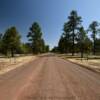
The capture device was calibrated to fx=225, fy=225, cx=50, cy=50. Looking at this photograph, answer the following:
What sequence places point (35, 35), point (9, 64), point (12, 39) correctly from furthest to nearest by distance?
1. point (35, 35)
2. point (12, 39)
3. point (9, 64)

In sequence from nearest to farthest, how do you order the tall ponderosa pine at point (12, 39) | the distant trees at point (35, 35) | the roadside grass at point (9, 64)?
the roadside grass at point (9, 64) → the tall ponderosa pine at point (12, 39) → the distant trees at point (35, 35)

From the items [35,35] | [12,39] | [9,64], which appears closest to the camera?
[9,64]

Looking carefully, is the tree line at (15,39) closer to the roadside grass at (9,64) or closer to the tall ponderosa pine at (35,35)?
the tall ponderosa pine at (35,35)

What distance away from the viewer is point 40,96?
891 cm

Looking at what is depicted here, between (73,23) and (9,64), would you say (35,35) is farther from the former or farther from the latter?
(9,64)

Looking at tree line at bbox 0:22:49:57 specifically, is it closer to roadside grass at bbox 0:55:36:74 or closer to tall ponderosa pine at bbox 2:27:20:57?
tall ponderosa pine at bbox 2:27:20:57

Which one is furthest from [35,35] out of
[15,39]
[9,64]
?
[9,64]

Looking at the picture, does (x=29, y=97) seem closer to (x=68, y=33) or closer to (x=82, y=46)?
(x=82, y=46)

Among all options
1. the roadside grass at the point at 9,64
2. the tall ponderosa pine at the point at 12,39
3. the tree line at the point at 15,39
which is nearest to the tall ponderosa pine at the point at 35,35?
the tree line at the point at 15,39

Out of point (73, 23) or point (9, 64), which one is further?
point (73, 23)

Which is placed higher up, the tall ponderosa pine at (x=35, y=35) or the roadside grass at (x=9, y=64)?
the tall ponderosa pine at (x=35, y=35)

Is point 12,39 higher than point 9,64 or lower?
higher

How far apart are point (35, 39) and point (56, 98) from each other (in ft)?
274

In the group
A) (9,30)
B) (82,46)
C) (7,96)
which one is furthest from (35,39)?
(7,96)
